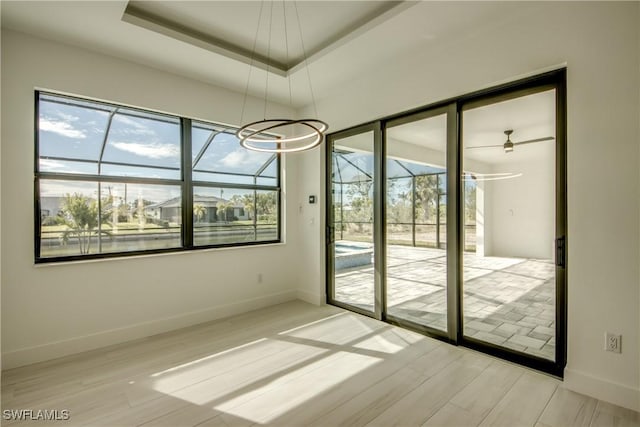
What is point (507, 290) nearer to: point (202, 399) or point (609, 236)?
point (609, 236)

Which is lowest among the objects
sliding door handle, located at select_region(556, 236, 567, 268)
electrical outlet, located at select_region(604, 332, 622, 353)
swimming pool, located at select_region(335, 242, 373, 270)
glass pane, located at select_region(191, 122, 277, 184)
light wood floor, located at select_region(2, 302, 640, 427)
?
light wood floor, located at select_region(2, 302, 640, 427)

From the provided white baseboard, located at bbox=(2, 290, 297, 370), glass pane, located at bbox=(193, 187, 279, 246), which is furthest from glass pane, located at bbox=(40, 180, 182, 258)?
white baseboard, located at bbox=(2, 290, 297, 370)

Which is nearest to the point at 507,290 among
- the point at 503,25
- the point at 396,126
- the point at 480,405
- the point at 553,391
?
the point at 553,391

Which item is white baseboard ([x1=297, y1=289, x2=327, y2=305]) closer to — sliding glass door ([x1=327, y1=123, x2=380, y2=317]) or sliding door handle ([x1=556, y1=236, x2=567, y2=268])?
sliding glass door ([x1=327, y1=123, x2=380, y2=317])

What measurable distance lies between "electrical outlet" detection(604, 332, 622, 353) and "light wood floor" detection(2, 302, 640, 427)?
38 cm

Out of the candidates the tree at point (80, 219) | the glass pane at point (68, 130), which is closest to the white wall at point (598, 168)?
the glass pane at point (68, 130)

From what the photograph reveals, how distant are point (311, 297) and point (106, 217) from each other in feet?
9.17

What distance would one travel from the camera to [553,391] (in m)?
2.29

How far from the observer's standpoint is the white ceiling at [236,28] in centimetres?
254

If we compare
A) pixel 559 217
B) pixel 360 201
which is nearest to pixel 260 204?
Answer: pixel 360 201

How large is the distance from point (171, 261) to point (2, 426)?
1.86m

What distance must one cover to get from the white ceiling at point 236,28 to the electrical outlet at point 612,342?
8.49ft

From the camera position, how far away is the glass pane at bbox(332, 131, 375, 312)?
13.1 ft

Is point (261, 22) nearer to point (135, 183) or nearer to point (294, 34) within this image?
point (294, 34)
